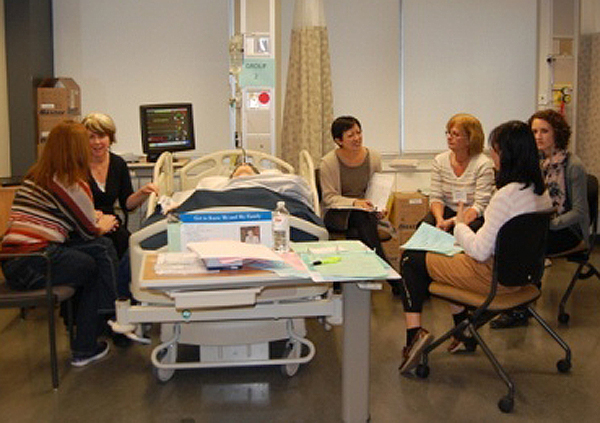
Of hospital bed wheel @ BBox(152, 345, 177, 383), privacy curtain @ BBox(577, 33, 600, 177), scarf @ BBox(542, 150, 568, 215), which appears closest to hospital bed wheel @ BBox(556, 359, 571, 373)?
scarf @ BBox(542, 150, 568, 215)

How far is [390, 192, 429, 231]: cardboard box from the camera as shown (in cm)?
527

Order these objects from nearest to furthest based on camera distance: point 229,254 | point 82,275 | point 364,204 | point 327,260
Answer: point 229,254 < point 327,260 < point 82,275 < point 364,204

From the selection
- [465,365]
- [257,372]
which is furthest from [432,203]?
[257,372]

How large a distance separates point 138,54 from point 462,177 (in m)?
2.97

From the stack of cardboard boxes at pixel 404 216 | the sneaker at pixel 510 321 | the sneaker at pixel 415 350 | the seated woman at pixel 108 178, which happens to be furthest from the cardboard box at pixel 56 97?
the sneaker at pixel 510 321

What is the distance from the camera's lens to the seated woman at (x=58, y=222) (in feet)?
9.99

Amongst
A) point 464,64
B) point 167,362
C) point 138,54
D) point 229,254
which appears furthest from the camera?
point 464,64

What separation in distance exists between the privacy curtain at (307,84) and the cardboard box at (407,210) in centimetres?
74

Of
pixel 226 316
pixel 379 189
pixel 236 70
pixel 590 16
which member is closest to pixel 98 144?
pixel 236 70

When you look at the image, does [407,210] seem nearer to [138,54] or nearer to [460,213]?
[460,213]

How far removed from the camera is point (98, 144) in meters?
4.00

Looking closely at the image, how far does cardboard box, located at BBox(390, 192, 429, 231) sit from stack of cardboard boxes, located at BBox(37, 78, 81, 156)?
260 centimetres

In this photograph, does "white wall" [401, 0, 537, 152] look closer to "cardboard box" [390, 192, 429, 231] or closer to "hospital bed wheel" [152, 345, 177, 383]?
"cardboard box" [390, 192, 429, 231]

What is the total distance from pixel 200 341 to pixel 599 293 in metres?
3.12
